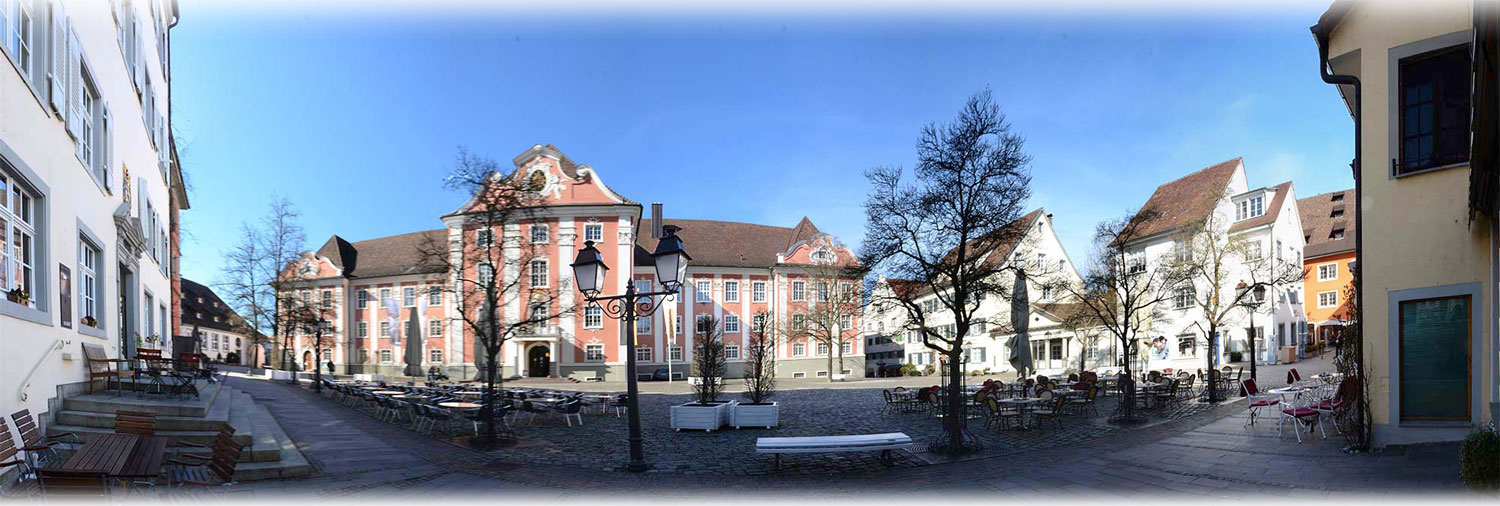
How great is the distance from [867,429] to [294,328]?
2662cm

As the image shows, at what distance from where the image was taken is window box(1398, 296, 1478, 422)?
11062mm

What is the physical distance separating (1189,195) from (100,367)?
1890 inches

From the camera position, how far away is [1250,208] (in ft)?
142

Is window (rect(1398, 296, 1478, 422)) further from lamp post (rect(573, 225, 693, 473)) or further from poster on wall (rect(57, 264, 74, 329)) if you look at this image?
poster on wall (rect(57, 264, 74, 329))

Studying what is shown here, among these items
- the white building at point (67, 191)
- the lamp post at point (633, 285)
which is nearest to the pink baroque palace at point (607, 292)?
the white building at point (67, 191)

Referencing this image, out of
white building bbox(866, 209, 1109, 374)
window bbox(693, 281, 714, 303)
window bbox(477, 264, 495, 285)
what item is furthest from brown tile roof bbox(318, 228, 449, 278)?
window bbox(477, 264, 495, 285)

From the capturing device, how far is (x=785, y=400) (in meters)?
25.8

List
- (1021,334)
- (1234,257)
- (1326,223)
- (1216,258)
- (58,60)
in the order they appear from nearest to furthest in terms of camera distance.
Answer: (58,60)
(1021,334)
(1216,258)
(1234,257)
(1326,223)

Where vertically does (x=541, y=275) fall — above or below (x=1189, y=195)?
below

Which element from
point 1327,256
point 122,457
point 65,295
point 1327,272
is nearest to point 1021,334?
point 122,457

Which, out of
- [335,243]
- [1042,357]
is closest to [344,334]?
[335,243]

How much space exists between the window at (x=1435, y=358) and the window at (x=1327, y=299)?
46.9 m

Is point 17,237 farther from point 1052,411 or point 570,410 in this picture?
point 1052,411

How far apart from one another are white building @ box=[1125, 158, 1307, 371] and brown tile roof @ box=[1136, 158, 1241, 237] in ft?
0.16
